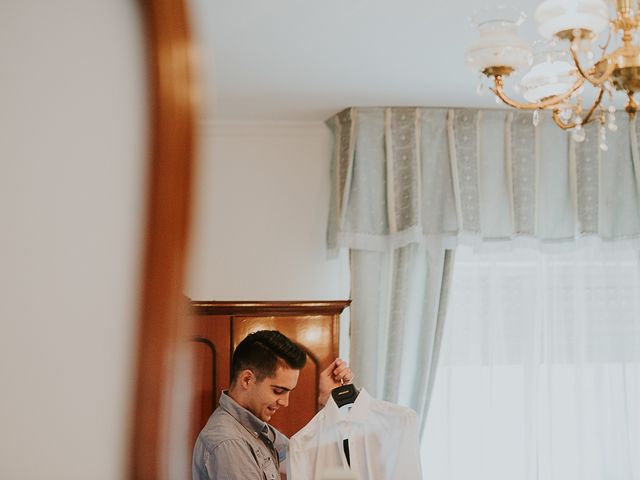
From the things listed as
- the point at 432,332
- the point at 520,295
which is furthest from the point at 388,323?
the point at 520,295

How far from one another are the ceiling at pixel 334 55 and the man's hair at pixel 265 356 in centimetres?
94

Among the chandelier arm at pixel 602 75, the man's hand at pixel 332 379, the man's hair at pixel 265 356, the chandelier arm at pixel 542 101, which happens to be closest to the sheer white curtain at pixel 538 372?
the man's hand at pixel 332 379

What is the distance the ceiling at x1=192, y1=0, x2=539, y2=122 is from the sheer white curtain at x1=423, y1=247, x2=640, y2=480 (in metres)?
1.03

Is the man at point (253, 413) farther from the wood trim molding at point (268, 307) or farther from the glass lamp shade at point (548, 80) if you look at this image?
the glass lamp shade at point (548, 80)

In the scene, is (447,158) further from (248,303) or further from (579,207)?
(248,303)

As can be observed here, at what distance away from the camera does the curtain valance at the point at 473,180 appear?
13.9 feet

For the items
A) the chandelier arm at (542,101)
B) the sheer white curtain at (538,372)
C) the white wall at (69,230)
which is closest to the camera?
the white wall at (69,230)

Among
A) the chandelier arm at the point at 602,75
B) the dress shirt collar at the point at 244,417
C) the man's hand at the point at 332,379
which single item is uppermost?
the chandelier arm at the point at 602,75

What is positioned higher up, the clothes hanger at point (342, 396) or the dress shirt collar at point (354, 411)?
the clothes hanger at point (342, 396)

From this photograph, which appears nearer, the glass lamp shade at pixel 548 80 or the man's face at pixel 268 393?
the glass lamp shade at pixel 548 80

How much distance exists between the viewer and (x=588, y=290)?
441 cm

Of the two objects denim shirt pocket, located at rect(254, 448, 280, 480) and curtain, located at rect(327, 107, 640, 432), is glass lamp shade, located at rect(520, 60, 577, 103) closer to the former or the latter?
denim shirt pocket, located at rect(254, 448, 280, 480)

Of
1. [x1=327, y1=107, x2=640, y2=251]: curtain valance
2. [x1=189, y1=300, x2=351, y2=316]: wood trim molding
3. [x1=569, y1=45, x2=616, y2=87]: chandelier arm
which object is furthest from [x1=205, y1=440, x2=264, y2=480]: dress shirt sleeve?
[x1=327, y1=107, x2=640, y2=251]: curtain valance

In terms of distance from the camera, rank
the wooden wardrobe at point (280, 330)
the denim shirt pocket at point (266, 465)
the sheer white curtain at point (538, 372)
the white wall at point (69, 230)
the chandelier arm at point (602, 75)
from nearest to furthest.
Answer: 1. the white wall at point (69, 230)
2. the chandelier arm at point (602, 75)
3. the denim shirt pocket at point (266, 465)
4. the wooden wardrobe at point (280, 330)
5. the sheer white curtain at point (538, 372)
